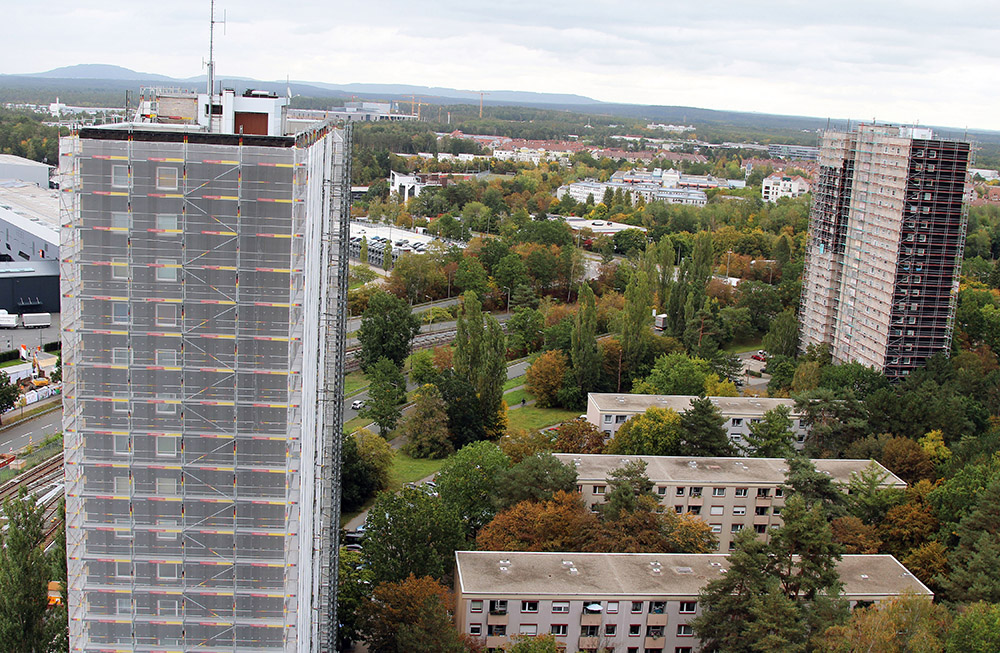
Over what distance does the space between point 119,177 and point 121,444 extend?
17.1 feet

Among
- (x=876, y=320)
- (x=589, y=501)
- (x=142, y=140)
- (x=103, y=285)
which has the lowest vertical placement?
(x=589, y=501)

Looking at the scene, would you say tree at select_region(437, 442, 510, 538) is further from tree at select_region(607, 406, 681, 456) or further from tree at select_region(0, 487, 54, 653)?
tree at select_region(0, 487, 54, 653)

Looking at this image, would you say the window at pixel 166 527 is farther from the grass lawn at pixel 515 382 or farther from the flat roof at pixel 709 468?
the grass lawn at pixel 515 382

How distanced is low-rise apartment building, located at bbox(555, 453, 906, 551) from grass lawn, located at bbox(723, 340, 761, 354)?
24870mm

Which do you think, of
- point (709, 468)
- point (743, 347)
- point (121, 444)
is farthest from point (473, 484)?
point (743, 347)

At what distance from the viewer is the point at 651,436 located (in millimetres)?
37938

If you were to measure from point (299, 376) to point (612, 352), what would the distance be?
114 feet

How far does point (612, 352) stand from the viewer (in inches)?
2061

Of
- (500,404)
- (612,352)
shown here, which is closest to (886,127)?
(612,352)

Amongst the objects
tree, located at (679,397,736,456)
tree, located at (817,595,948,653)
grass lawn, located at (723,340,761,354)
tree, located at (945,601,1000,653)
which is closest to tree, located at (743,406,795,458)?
tree, located at (679,397,736,456)

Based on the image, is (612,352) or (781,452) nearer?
(781,452)

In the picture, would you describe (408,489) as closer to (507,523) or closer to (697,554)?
A: (507,523)

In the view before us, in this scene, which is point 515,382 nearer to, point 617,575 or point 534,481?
point 534,481

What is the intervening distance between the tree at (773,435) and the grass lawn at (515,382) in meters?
16.2
